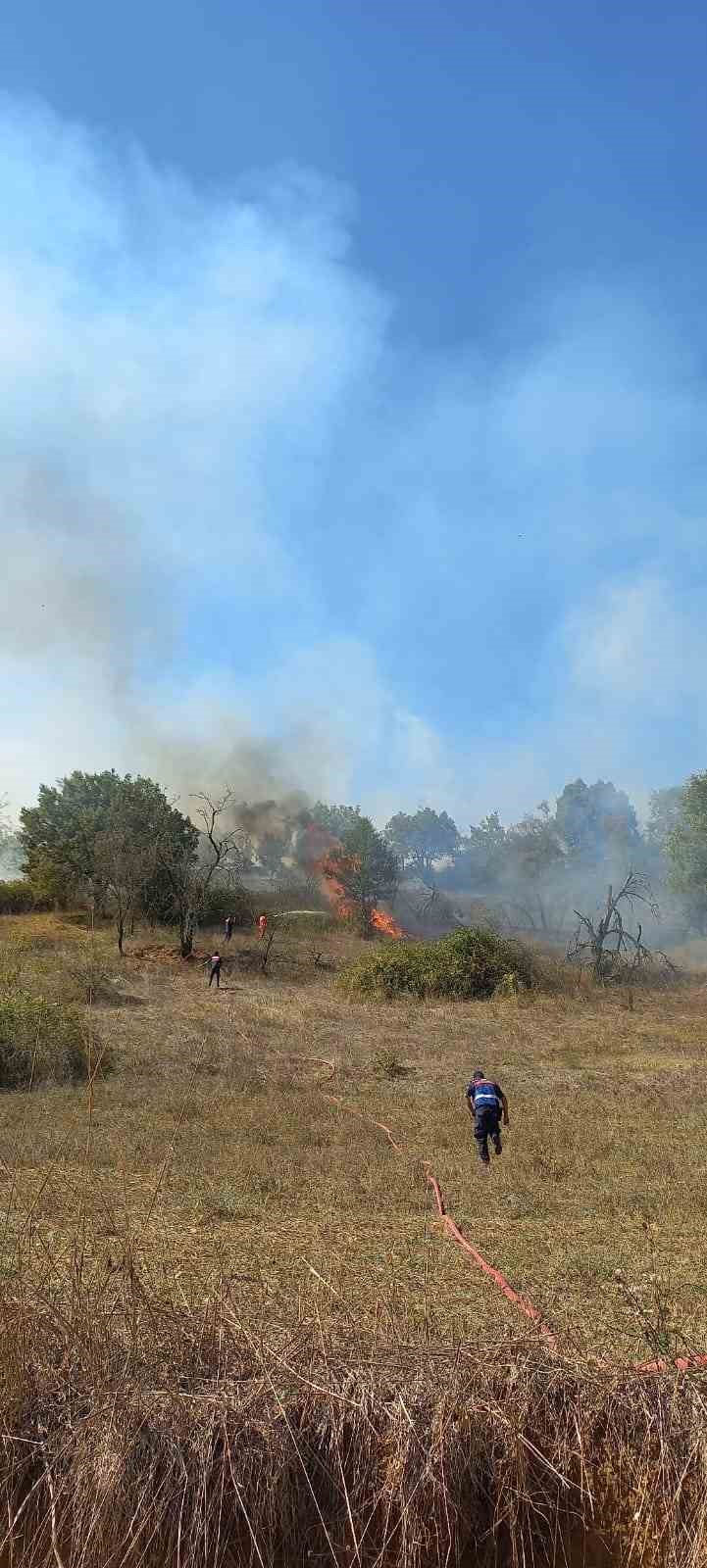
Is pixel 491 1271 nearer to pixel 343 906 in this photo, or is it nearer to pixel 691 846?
pixel 343 906

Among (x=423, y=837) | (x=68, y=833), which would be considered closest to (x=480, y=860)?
(x=423, y=837)

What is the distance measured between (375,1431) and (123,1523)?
1110mm

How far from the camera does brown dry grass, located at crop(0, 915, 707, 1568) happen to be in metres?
3.82

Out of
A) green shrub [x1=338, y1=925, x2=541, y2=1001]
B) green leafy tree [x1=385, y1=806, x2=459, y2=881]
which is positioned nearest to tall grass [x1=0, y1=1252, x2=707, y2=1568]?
green shrub [x1=338, y1=925, x2=541, y2=1001]

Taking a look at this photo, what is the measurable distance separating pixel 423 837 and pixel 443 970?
316 feet

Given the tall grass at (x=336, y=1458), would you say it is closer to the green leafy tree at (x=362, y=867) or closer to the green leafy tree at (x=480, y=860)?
the green leafy tree at (x=362, y=867)

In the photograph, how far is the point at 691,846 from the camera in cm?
6397

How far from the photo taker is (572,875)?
92.8 m

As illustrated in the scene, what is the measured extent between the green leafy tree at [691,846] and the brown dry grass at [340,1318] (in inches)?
2011

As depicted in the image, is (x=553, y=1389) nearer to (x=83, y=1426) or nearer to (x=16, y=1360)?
(x=83, y=1426)

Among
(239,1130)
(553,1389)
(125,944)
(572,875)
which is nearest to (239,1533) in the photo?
(553,1389)

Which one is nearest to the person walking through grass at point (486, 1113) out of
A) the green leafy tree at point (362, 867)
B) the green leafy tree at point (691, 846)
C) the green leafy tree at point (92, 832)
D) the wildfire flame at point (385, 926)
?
the green leafy tree at point (92, 832)

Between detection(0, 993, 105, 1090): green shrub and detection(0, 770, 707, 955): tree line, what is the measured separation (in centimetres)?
1030

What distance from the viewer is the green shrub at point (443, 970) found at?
95.7ft
